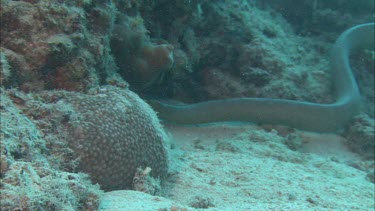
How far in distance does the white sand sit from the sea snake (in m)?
0.33

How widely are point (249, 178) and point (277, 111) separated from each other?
111 inches

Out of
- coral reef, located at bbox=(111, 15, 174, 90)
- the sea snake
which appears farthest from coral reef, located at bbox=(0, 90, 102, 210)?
the sea snake

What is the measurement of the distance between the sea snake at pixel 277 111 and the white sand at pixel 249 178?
0.33 metres

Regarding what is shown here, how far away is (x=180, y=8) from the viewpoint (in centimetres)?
574

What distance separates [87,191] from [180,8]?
4.53 meters

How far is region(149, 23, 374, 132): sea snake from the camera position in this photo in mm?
5918


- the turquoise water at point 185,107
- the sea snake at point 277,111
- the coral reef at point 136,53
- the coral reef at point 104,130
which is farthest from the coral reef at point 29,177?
the sea snake at point 277,111

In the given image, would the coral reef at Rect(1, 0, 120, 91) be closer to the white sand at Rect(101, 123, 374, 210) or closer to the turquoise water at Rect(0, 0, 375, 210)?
the turquoise water at Rect(0, 0, 375, 210)

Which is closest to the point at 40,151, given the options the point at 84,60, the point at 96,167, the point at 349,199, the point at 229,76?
the point at 96,167

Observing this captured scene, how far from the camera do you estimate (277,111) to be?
633 centimetres

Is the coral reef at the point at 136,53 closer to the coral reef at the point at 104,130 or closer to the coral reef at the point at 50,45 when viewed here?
the coral reef at the point at 50,45

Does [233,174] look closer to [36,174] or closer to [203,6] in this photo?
[36,174]

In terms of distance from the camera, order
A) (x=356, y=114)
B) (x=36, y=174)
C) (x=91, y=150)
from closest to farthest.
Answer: (x=36, y=174) < (x=91, y=150) < (x=356, y=114)

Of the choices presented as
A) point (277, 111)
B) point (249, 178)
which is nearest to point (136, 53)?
point (249, 178)
